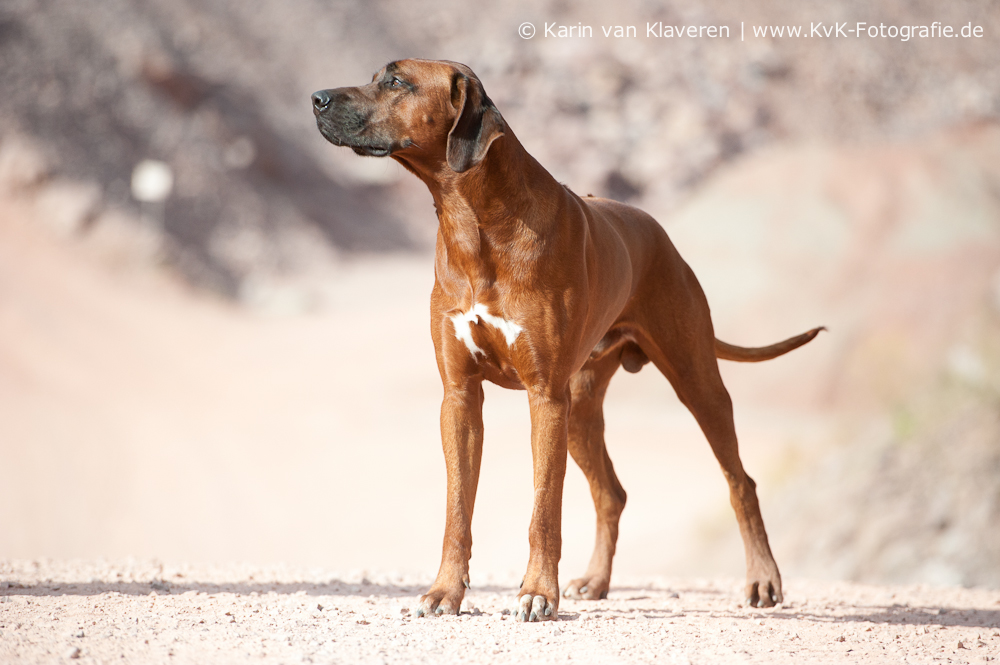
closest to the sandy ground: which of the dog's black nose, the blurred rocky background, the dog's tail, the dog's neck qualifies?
the dog's tail

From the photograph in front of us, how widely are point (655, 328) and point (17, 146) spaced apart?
2911 centimetres

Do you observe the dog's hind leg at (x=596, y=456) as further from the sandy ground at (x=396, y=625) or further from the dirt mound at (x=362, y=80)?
the dirt mound at (x=362, y=80)

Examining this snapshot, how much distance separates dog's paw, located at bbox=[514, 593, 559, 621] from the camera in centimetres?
431

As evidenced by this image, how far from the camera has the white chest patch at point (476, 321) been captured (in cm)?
445

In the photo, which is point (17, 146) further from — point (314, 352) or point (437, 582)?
point (437, 582)

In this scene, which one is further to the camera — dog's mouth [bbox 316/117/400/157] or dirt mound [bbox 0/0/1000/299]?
dirt mound [bbox 0/0/1000/299]

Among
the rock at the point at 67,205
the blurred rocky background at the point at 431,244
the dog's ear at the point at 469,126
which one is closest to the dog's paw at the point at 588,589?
the dog's ear at the point at 469,126

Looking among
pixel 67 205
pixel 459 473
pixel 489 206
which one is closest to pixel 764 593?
pixel 459 473

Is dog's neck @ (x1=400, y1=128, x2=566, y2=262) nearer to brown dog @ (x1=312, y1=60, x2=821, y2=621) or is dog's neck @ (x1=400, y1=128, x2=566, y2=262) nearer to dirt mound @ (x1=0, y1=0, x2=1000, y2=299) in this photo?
brown dog @ (x1=312, y1=60, x2=821, y2=621)

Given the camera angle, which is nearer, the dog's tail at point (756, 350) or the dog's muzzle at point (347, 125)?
the dog's muzzle at point (347, 125)

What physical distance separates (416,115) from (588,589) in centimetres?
286

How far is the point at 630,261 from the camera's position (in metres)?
5.25

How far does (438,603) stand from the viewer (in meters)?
4.44

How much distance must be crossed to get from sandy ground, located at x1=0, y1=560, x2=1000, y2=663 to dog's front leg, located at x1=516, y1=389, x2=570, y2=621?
216 mm
